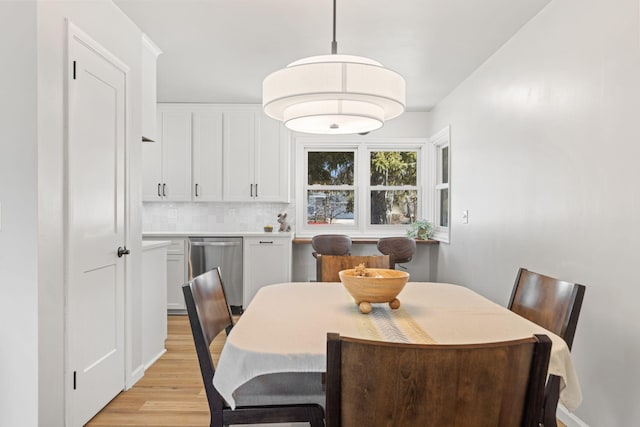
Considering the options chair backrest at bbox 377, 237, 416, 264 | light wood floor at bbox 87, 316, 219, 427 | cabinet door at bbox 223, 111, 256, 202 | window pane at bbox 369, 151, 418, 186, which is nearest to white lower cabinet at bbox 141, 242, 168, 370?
light wood floor at bbox 87, 316, 219, 427

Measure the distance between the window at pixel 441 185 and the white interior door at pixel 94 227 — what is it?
3466mm

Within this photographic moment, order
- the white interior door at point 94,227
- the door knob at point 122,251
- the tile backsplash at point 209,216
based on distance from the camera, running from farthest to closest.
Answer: the tile backsplash at point 209,216
the door knob at point 122,251
the white interior door at point 94,227

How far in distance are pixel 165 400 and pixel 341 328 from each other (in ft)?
5.45

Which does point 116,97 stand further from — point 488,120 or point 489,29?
point 488,120

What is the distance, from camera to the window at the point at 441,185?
16.4 ft

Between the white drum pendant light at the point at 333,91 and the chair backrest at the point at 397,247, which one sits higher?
the white drum pendant light at the point at 333,91

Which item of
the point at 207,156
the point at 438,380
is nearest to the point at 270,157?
the point at 207,156

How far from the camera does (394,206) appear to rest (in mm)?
5645

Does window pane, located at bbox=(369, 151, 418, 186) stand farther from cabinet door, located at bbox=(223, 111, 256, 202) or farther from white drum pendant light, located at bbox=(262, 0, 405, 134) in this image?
white drum pendant light, located at bbox=(262, 0, 405, 134)

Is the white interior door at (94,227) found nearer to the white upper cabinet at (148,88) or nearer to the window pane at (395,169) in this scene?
the white upper cabinet at (148,88)

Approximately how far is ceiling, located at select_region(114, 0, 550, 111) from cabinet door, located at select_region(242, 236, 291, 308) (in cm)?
170

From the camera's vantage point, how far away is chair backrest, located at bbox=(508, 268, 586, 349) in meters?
1.50

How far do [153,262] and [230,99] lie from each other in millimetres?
2409

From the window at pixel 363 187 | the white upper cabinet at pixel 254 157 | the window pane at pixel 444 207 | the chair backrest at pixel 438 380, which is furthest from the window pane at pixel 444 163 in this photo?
the chair backrest at pixel 438 380
